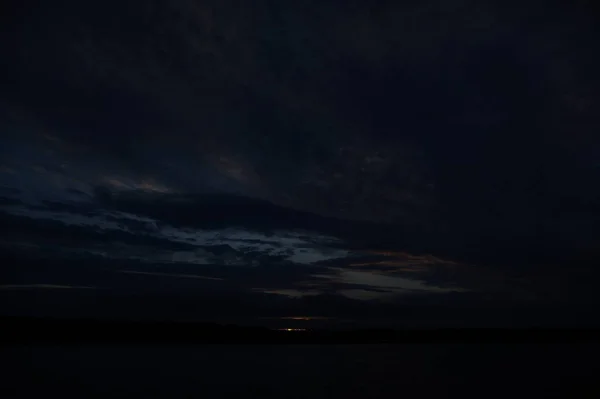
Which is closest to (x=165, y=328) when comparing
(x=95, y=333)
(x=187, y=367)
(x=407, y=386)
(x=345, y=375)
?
(x=95, y=333)

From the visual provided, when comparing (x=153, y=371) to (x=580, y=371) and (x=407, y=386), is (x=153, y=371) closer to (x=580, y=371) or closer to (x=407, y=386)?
(x=407, y=386)

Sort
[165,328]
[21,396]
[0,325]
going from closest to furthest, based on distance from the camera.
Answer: [21,396] < [0,325] < [165,328]

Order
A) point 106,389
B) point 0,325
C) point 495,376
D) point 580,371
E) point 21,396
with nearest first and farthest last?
point 21,396
point 106,389
point 495,376
point 580,371
point 0,325

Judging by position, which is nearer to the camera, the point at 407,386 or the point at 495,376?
the point at 407,386

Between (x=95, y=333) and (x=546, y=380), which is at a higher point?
(x=546, y=380)

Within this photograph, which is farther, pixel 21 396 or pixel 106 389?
pixel 106 389

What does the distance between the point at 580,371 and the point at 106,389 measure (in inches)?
2276

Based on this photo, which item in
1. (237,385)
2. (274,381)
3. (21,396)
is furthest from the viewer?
(274,381)

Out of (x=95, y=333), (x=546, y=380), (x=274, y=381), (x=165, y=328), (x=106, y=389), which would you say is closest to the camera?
(x=106, y=389)

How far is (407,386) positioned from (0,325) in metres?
120

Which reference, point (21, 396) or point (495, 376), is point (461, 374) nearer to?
point (495, 376)

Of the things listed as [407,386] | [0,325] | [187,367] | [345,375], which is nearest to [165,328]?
[0,325]

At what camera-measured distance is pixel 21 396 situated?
119 feet

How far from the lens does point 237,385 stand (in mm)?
46500
